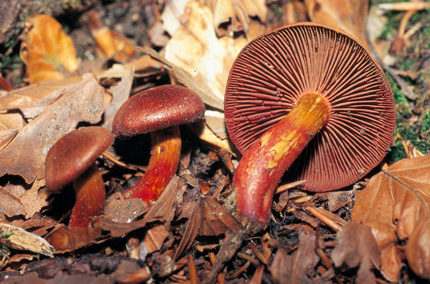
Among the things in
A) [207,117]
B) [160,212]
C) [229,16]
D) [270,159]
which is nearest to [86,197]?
[160,212]

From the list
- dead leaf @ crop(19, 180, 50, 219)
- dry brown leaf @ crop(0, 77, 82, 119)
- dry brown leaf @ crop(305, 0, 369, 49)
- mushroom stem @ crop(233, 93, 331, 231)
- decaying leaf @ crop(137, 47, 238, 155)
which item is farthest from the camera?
dry brown leaf @ crop(305, 0, 369, 49)

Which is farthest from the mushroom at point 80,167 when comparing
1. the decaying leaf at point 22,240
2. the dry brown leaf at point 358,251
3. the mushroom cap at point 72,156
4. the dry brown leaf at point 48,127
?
the dry brown leaf at point 358,251

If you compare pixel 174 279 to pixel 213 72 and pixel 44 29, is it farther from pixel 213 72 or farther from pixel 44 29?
pixel 44 29

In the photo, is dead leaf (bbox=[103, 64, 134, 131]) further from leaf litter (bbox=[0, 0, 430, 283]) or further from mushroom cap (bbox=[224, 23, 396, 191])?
mushroom cap (bbox=[224, 23, 396, 191])

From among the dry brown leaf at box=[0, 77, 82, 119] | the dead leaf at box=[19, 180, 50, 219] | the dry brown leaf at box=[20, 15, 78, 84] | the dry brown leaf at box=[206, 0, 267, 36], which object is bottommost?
the dead leaf at box=[19, 180, 50, 219]

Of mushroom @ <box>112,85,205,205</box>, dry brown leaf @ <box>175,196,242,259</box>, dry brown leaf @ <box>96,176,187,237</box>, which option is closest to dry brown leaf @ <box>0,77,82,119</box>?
mushroom @ <box>112,85,205,205</box>

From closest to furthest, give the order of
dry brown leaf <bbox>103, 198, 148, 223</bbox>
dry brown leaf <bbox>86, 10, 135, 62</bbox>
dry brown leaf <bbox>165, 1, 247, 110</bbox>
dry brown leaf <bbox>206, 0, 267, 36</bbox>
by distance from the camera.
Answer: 1. dry brown leaf <bbox>103, 198, 148, 223</bbox>
2. dry brown leaf <bbox>165, 1, 247, 110</bbox>
3. dry brown leaf <bbox>206, 0, 267, 36</bbox>
4. dry brown leaf <bbox>86, 10, 135, 62</bbox>

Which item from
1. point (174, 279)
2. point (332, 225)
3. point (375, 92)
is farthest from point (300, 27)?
point (174, 279)

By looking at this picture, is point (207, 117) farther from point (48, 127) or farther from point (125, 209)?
point (48, 127)
